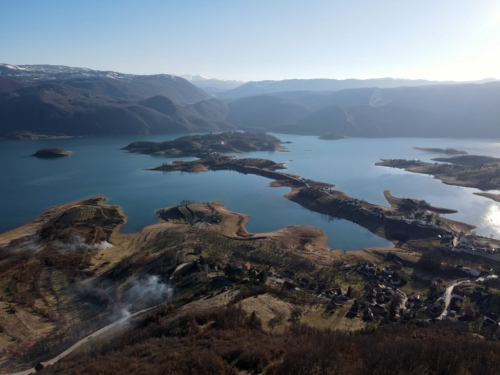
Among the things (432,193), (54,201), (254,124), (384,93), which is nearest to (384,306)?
(432,193)

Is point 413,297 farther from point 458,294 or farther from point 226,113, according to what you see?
point 226,113

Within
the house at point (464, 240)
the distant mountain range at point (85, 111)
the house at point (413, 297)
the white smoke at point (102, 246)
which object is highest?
the distant mountain range at point (85, 111)

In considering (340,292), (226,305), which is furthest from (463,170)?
(226,305)

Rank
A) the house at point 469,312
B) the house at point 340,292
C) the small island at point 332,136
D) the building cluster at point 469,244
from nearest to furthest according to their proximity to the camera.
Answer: the house at point 469,312 < the house at point 340,292 < the building cluster at point 469,244 < the small island at point 332,136

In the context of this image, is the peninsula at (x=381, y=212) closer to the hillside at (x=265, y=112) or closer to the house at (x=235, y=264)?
the house at (x=235, y=264)

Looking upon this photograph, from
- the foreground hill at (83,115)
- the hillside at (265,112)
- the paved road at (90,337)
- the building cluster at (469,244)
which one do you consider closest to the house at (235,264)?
the paved road at (90,337)

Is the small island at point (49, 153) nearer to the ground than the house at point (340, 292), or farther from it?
nearer to the ground
